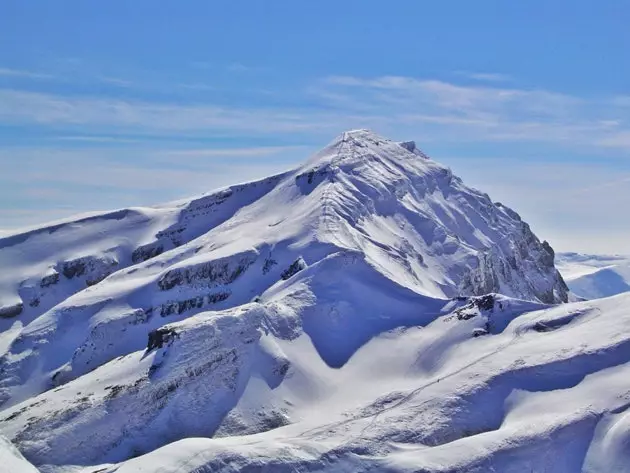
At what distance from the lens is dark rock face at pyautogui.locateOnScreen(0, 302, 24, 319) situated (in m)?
156

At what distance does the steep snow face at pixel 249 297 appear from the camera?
100 meters

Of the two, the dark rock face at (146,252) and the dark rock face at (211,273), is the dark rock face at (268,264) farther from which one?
the dark rock face at (146,252)

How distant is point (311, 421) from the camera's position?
94.0 m

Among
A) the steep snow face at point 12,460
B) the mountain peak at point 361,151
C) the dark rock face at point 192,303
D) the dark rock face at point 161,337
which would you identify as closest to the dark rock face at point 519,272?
the mountain peak at point 361,151

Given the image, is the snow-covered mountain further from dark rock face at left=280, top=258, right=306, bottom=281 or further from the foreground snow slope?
dark rock face at left=280, top=258, right=306, bottom=281

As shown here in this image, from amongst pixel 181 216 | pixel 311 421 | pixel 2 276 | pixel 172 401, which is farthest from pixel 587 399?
pixel 2 276

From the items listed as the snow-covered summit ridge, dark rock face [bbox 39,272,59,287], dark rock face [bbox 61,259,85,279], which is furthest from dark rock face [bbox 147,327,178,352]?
dark rock face [bbox 61,259,85,279]

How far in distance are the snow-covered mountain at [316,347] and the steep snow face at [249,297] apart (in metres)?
0.33

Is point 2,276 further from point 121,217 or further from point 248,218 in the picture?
point 248,218

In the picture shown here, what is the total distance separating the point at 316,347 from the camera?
109125mm

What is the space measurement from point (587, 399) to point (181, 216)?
10215 cm

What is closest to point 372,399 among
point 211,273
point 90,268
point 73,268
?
point 211,273

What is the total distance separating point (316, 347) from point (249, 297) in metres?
21.1

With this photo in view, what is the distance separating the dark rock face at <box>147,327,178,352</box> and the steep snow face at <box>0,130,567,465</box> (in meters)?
0.17
